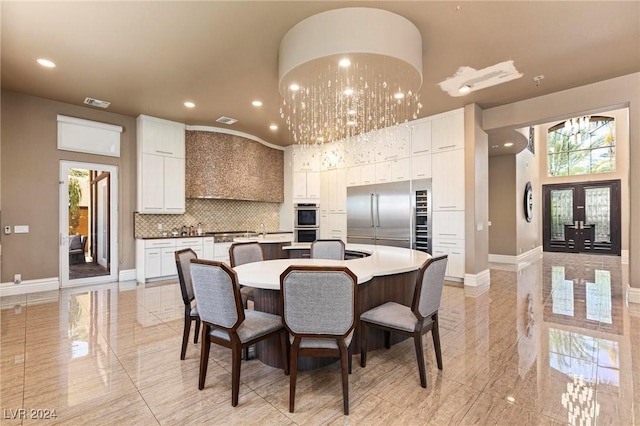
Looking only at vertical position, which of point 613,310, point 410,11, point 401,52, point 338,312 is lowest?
point 613,310

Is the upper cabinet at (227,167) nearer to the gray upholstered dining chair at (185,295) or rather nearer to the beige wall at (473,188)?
the gray upholstered dining chair at (185,295)

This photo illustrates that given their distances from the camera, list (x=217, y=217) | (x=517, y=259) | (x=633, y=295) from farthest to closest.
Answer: (x=517, y=259) → (x=217, y=217) → (x=633, y=295)

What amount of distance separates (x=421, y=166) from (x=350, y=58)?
3467 mm

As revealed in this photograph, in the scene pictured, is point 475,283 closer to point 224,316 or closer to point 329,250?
point 329,250

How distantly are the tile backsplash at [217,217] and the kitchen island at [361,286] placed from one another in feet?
13.7

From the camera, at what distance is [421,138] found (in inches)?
228

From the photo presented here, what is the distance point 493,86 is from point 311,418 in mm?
4853

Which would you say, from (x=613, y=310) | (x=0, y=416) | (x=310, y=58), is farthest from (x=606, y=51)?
(x=0, y=416)

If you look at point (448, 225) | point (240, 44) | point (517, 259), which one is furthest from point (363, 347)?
point (517, 259)

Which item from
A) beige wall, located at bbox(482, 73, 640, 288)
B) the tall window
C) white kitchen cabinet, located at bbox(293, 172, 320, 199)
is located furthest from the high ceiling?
the tall window

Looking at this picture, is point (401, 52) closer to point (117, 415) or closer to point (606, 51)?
point (606, 51)

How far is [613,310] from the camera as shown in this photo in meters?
3.87

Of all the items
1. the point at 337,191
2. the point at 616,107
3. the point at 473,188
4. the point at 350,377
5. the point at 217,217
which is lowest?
the point at 350,377

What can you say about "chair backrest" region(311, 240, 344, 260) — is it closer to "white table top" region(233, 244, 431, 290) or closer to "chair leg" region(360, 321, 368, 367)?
"white table top" region(233, 244, 431, 290)
